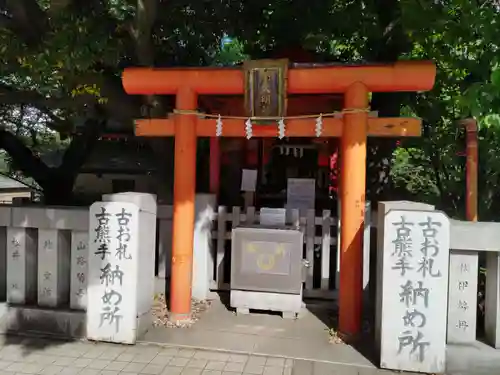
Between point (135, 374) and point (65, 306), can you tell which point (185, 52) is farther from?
point (135, 374)

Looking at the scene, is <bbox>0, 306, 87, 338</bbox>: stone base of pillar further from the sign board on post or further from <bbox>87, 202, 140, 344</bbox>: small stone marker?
the sign board on post

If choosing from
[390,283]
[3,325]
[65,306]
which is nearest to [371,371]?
[390,283]

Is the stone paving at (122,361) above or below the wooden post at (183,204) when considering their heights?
below

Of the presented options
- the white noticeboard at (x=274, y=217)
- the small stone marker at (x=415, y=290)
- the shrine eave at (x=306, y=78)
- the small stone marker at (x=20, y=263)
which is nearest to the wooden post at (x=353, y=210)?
the shrine eave at (x=306, y=78)

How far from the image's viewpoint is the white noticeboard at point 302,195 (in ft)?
23.7

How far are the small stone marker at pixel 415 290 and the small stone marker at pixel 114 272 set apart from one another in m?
2.65

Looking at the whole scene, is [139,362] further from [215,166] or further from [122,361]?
[215,166]

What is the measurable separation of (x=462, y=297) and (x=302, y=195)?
10.4 feet

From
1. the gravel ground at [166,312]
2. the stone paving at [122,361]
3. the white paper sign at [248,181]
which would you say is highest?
the white paper sign at [248,181]

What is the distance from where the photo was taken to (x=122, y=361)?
456 cm

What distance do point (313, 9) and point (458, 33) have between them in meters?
2.74

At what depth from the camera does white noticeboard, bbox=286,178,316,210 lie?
7.23 metres

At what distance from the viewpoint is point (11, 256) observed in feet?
17.6

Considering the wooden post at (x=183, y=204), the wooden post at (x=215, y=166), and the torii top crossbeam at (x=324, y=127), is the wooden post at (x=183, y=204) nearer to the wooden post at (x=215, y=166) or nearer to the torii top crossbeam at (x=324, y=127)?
the torii top crossbeam at (x=324, y=127)
